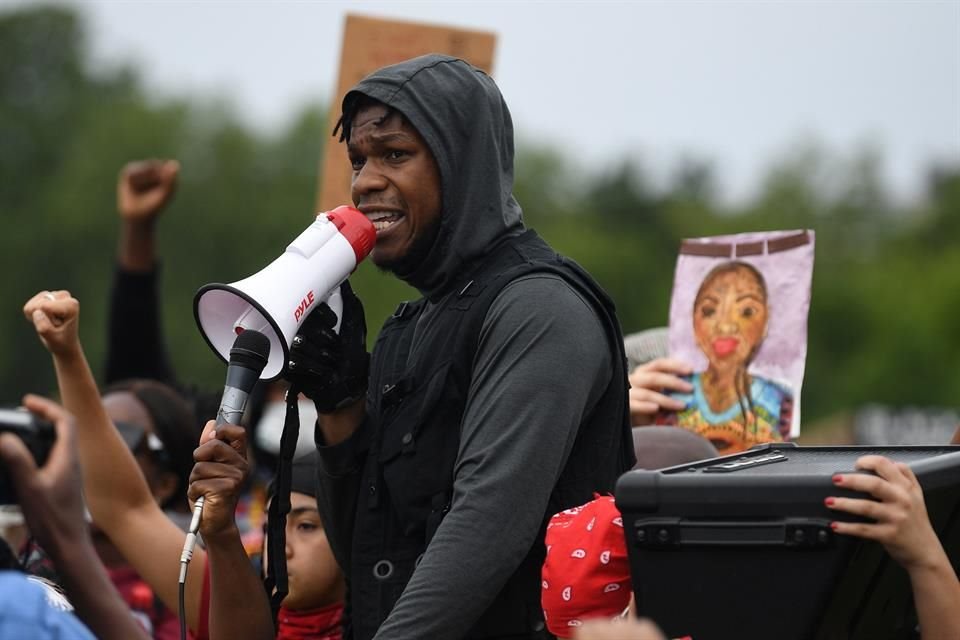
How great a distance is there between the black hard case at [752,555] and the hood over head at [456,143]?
75 cm

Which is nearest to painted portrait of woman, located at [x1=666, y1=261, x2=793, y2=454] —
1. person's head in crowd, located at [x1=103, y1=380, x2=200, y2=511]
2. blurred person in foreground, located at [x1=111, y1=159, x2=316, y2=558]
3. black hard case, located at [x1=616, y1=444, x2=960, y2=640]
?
black hard case, located at [x1=616, y1=444, x2=960, y2=640]

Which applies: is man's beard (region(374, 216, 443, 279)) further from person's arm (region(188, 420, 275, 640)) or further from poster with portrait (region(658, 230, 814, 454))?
poster with portrait (region(658, 230, 814, 454))

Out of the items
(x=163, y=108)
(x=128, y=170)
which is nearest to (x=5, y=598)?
(x=128, y=170)

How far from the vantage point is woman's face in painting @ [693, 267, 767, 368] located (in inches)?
167

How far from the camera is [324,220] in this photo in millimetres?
3219

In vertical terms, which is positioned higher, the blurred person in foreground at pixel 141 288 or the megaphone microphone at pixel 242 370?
the megaphone microphone at pixel 242 370

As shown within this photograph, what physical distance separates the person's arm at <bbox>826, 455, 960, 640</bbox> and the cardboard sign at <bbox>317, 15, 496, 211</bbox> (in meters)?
3.09

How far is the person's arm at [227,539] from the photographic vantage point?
3158 mm

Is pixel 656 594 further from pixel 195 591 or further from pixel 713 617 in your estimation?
pixel 195 591

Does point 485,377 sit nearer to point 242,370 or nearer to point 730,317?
point 242,370

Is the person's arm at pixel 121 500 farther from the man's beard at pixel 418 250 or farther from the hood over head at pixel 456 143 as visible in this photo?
the hood over head at pixel 456 143

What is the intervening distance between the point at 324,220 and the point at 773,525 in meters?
1.09

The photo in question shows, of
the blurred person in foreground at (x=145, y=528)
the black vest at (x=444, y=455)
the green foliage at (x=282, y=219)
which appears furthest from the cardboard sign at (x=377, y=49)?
the green foliage at (x=282, y=219)

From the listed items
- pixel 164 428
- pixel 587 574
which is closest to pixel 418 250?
pixel 587 574
